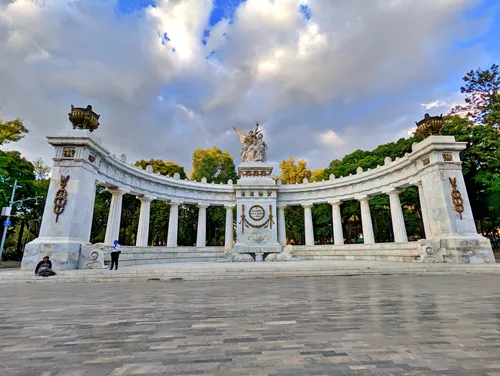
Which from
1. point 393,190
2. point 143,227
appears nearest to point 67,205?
point 143,227

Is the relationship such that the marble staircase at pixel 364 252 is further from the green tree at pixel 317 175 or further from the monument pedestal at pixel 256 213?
the green tree at pixel 317 175

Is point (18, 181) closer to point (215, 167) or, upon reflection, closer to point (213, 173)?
point (213, 173)

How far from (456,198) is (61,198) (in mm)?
30001

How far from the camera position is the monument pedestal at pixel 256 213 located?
28.8 meters

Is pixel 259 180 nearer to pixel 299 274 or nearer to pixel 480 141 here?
pixel 299 274

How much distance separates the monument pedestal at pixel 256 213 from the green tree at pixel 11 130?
80.5 ft

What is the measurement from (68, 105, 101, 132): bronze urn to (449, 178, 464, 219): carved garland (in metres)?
29.0

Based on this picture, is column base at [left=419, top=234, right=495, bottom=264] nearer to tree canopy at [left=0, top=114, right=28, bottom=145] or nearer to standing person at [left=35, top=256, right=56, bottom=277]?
standing person at [left=35, top=256, right=56, bottom=277]

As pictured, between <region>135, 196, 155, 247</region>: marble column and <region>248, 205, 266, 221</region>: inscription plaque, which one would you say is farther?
<region>248, 205, 266, 221</region>: inscription plaque

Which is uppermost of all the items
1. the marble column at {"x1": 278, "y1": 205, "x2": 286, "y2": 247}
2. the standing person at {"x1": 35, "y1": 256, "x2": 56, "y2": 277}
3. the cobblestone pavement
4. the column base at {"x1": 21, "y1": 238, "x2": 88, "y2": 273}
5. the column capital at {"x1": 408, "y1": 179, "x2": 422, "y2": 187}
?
the column capital at {"x1": 408, "y1": 179, "x2": 422, "y2": 187}

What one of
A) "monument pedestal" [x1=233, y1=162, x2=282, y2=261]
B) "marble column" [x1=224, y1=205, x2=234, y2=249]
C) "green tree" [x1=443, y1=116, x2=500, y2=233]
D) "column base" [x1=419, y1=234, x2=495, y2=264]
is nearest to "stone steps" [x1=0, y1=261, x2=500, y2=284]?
"column base" [x1=419, y1=234, x2=495, y2=264]

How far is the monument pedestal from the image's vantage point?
94.6 feet

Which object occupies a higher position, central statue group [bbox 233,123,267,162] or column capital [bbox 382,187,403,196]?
central statue group [bbox 233,123,267,162]

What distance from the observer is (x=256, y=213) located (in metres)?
30.9
